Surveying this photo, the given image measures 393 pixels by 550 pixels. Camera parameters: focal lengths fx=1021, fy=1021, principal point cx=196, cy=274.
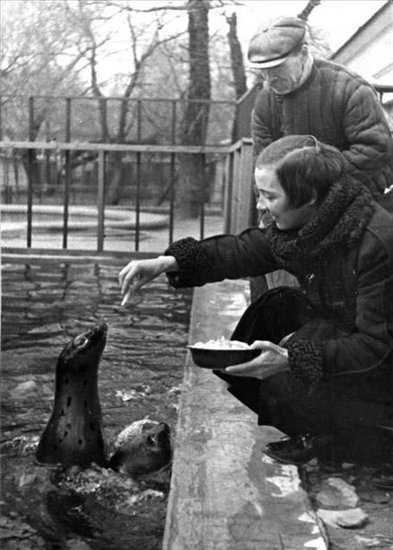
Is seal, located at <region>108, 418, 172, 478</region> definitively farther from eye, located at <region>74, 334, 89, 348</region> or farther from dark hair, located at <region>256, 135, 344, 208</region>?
dark hair, located at <region>256, 135, 344, 208</region>

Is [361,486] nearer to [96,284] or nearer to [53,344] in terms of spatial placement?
[53,344]

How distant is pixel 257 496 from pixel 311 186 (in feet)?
3.13

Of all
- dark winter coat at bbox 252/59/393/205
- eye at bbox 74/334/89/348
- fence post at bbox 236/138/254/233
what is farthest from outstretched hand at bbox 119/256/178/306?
fence post at bbox 236/138/254/233

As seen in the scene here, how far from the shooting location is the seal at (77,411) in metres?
4.04

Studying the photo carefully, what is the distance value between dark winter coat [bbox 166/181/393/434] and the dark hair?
4 centimetres

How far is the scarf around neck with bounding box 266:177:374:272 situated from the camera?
312cm

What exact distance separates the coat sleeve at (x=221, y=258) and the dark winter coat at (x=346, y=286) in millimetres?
203

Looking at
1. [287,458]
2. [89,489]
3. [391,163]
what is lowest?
[89,489]

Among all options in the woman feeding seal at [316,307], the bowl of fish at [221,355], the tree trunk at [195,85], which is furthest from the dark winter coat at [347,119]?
the tree trunk at [195,85]

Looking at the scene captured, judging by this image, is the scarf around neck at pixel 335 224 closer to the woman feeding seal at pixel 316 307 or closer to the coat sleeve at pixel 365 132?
the woman feeding seal at pixel 316 307

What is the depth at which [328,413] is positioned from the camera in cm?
331

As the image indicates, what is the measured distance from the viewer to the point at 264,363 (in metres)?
3.07

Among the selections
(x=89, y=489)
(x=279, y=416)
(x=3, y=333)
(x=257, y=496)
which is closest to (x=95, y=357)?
(x=89, y=489)

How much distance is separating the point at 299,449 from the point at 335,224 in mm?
795
